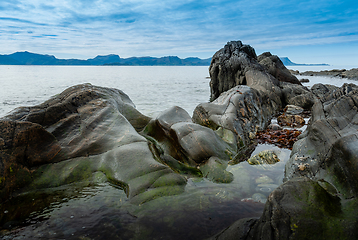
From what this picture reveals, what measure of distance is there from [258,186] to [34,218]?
14.8ft

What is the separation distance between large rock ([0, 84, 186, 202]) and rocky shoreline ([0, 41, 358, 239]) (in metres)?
0.02

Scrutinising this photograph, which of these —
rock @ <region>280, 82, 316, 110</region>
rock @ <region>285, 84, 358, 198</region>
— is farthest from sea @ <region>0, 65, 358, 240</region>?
rock @ <region>280, 82, 316, 110</region>

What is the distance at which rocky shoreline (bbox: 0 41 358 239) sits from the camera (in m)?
2.73

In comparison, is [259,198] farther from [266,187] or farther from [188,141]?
[188,141]

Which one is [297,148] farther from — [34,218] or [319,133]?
[34,218]

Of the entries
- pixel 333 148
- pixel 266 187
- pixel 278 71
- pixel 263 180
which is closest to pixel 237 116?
pixel 263 180

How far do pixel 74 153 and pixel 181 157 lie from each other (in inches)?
115

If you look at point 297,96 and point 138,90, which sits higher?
point 297,96

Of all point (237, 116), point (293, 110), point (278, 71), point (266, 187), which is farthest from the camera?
point (278, 71)

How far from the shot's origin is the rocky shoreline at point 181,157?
2.73 meters

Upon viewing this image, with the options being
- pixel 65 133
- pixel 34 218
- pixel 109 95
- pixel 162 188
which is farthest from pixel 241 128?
pixel 34 218

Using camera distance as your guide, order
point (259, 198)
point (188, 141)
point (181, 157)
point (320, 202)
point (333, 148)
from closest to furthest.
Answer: point (320, 202) < point (333, 148) < point (259, 198) < point (188, 141) < point (181, 157)

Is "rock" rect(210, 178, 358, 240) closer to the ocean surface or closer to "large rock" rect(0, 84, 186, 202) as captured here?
"large rock" rect(0, 84, 186, 202)

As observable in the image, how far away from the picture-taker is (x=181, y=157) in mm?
6305
